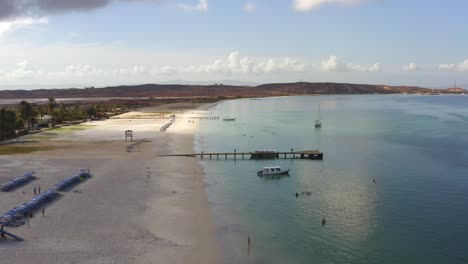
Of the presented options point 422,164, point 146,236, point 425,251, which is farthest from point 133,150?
point 425,251

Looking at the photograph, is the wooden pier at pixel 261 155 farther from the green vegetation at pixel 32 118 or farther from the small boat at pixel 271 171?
the green vegetation at pixel 32 118

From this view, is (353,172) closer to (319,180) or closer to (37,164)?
(319,180)

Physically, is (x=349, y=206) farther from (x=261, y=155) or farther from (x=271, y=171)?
(x=261, y=155)

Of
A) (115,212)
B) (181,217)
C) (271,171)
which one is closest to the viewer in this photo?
(181,217)

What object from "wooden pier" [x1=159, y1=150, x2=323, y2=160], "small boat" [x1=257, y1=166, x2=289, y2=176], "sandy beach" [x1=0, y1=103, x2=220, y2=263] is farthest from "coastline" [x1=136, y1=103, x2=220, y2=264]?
"small boat" [x1=257, y1=166, x2=289, y2=176]

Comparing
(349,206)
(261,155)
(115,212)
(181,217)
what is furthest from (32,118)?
(349,206)

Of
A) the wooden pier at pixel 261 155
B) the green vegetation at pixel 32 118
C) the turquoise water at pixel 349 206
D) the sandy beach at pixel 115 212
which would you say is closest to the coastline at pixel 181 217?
the sandy beach at pixel 115 212

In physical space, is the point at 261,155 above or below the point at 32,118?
below

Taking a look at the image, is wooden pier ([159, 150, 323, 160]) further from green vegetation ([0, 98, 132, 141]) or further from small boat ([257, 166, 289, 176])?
green vegetation ([0, 98, 132, 141])
